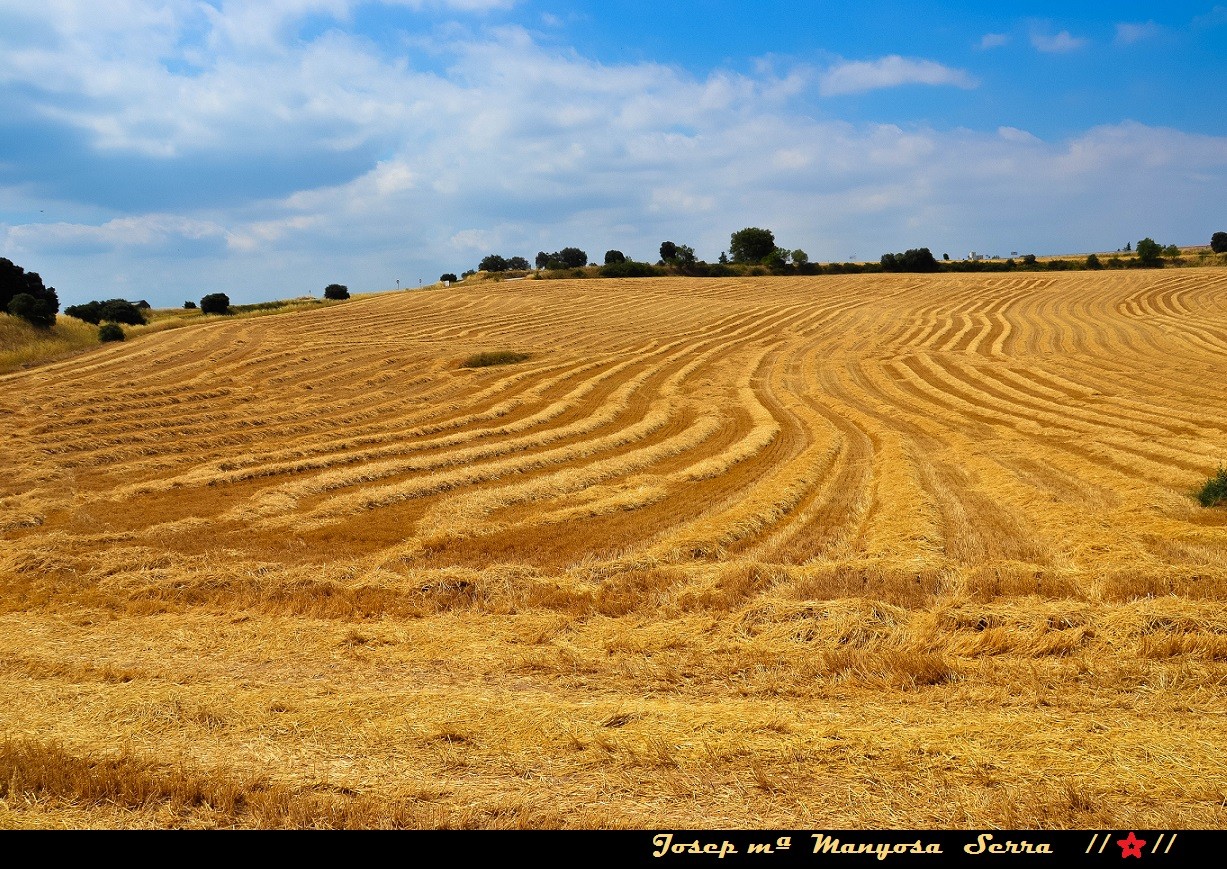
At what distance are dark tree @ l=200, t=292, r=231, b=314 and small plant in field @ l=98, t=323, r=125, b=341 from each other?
15729mm

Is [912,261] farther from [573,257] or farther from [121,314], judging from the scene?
[121,314]

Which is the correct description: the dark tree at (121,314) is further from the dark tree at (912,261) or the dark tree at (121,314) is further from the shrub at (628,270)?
the dark tree at (912,261)

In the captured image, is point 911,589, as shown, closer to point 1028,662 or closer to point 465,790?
point 1028,662

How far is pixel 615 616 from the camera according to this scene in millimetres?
8555

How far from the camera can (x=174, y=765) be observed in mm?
5527

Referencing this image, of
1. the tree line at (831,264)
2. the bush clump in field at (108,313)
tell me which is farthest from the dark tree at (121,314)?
the tree line at (831,264)

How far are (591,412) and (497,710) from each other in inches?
694

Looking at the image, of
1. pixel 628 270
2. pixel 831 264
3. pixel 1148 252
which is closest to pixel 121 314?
pixel 628 270

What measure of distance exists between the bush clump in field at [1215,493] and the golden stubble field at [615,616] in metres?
0.70

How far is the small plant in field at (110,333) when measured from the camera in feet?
137

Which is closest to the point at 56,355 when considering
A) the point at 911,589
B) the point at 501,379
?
the point at 501,379

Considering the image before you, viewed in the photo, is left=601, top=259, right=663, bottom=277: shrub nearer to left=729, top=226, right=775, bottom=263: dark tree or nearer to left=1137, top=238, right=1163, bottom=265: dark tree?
left=729, top=226, right=775, bottom=263: dark tree

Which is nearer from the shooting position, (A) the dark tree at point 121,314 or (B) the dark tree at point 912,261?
(A) the dark tree at point 121,314

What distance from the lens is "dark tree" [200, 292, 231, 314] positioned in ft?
190
